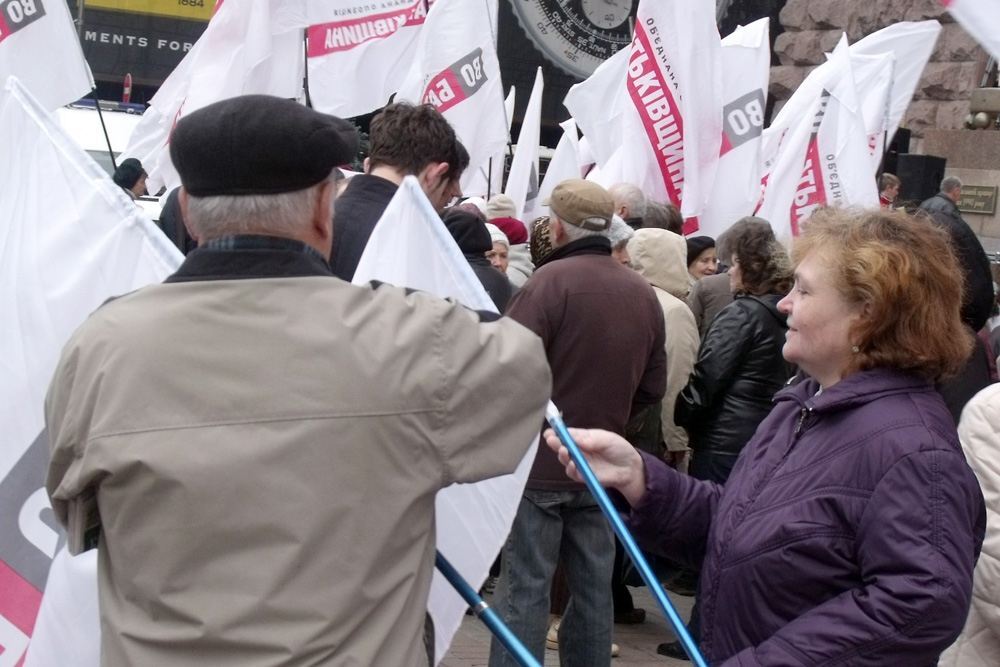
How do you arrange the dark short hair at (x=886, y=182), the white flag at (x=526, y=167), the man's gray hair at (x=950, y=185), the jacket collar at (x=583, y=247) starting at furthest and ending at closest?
the man's gray hair at (x=950, y=185)
the dark short hair at (x=886, y=182)
the white flag at (x=526, y=167)
the jacket collar at (x=583, y=247)

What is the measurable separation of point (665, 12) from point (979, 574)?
245 inches

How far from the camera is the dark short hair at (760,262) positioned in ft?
17.9

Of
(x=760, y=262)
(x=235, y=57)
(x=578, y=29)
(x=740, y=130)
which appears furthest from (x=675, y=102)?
(x=578, y=29)

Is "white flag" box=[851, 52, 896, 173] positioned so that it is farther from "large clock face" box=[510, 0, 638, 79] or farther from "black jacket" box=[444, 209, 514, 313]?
"large clock face" box=[510, 0, 638, 79]

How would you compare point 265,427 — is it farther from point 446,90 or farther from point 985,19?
point 446,90

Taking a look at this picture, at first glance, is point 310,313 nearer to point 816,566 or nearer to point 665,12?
point 816,566

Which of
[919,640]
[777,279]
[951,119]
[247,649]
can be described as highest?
[247,649]

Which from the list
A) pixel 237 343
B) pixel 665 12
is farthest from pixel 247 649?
pixel 665 12

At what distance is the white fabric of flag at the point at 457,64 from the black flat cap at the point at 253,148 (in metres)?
6.94

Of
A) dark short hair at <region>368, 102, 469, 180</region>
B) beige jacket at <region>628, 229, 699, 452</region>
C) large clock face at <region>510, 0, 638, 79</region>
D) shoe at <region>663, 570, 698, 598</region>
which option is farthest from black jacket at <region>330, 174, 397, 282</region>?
large clock face at <region>510, 0, 638, 79</region>

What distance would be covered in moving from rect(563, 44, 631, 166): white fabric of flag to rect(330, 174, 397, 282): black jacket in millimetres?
6602

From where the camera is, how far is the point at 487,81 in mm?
8945

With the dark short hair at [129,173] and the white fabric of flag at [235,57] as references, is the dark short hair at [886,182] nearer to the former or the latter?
the white fabric of flag at [235,57]

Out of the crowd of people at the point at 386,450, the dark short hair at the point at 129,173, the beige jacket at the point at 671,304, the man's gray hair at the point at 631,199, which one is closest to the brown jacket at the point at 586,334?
the beige jacket at the point at 671,304
